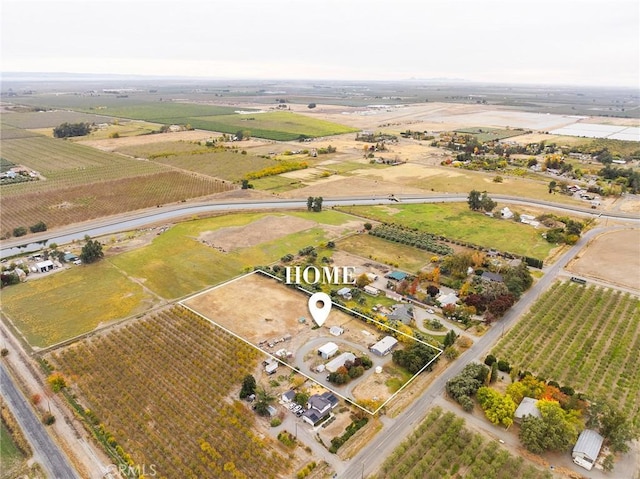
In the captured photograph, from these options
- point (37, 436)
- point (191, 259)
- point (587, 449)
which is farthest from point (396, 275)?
point (37, 436)

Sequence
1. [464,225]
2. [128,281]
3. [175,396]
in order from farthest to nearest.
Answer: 1. [464,225]
2. [128,281]
3. [175,396]

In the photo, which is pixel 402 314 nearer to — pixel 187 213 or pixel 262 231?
pixel 262 231

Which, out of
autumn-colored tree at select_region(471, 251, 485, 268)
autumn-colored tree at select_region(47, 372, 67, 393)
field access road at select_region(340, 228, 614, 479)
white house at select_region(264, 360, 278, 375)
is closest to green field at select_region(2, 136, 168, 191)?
autumn-colored tree at select_region(47, 372, 67, 393)

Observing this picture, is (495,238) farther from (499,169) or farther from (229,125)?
(229,125)

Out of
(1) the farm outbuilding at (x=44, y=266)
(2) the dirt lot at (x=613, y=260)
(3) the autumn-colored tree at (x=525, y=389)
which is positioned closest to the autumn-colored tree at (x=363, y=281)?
(3) the autumn-colored tree at (x=525, y=389)

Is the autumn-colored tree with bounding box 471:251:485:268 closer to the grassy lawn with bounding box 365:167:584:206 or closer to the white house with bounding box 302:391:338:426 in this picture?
the white house with bounding box 302:391:338:426

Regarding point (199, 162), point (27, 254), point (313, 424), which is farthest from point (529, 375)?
point (199, 162)
